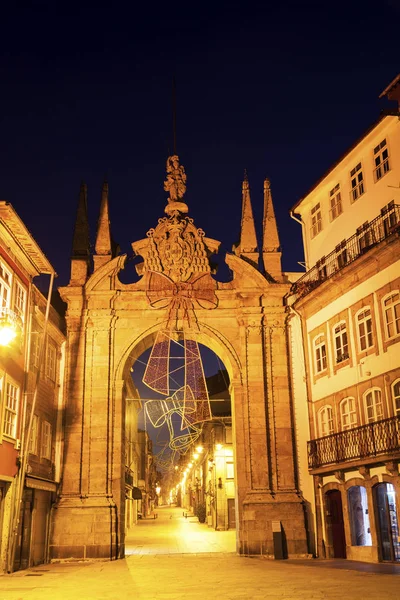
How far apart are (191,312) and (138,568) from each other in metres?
10.3

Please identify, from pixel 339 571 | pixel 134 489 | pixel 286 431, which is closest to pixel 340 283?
pixel 286 431

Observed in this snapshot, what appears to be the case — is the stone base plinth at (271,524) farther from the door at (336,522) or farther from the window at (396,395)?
the window at (396,395)

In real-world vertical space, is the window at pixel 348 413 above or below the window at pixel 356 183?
below

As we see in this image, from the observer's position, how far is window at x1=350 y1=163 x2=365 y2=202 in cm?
2519

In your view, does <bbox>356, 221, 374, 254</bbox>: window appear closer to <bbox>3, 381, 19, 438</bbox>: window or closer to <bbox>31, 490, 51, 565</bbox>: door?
<bbox>3, 381, 19, 438</bbox>: window

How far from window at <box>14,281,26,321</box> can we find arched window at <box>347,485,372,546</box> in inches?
503

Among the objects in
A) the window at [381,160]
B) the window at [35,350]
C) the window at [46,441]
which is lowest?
the window at [46,441]

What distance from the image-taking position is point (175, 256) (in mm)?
27672

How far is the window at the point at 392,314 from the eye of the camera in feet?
69.4

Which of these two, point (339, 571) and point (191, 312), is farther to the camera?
point (191, 312)

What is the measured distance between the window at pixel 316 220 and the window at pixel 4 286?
13726 mm

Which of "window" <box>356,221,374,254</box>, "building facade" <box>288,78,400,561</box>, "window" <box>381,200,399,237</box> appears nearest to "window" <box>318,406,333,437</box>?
"building facade" <box>288,78,400,561</box>

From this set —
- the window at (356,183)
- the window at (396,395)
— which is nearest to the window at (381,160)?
the window at (356,183)

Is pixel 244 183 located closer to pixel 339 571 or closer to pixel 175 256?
pixel 175 256
